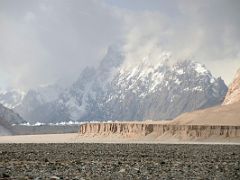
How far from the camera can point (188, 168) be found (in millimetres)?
39156

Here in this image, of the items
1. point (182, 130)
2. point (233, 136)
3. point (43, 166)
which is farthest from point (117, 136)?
point (43, 166)

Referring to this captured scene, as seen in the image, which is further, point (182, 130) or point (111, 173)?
point (182, 130)

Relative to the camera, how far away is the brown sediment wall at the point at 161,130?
126 metres

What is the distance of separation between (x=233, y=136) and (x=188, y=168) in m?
86.5

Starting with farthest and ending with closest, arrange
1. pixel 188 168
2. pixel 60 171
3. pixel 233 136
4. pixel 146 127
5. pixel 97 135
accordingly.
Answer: pixel 97 135 < pixel 146 127 < pixel 233 136 < pixel 188 168 < pixel 60 171

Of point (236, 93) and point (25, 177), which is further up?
point (236, 93)

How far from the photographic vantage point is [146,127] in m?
137

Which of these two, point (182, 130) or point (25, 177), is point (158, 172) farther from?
point (182, 130)

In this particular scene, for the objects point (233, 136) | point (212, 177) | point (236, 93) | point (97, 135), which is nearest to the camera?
point (212, 177)

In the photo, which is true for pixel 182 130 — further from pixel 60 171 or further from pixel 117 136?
pixel 60 171

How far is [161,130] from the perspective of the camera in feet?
437

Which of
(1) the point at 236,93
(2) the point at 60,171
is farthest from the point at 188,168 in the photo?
(1) the point at 236,93

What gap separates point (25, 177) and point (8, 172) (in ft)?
10.4

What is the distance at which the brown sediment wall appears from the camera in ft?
412
